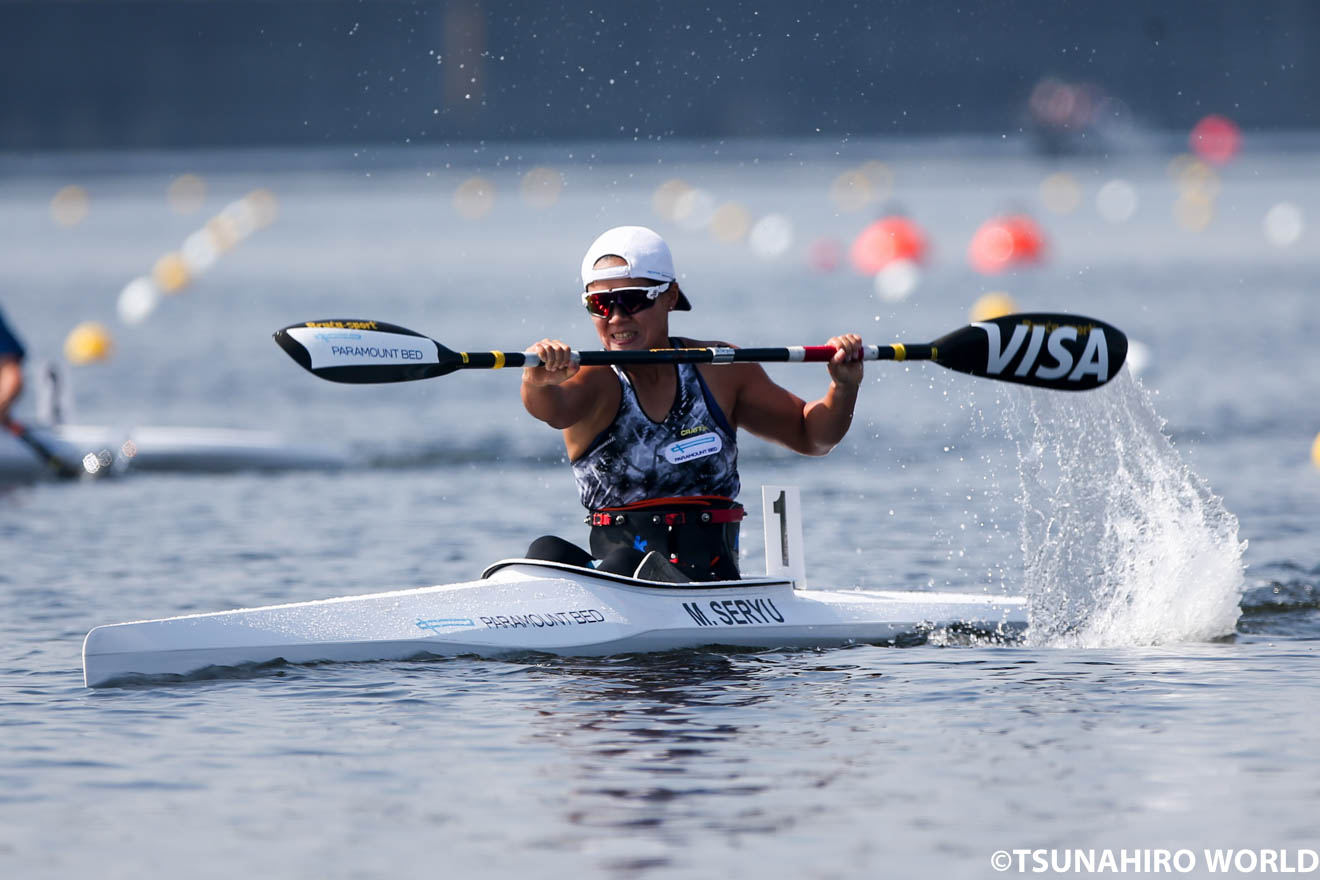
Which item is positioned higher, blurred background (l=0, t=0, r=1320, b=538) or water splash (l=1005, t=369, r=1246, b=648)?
blurred background (l=0, t=0, r=1320, b=538)

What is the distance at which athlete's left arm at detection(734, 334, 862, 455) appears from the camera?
7.67m

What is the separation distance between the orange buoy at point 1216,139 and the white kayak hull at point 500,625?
4391 centimetres

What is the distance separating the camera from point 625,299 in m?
7.64

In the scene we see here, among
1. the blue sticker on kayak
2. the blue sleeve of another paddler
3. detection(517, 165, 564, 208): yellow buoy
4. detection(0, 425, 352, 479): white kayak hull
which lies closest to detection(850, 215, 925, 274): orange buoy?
detection(0, 425, 352, 479): white kayak hull

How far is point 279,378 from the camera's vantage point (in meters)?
19.8

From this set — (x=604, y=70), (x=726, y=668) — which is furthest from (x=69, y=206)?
(x=726, y=668)

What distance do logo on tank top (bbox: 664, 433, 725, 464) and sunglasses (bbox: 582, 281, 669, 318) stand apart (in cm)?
53

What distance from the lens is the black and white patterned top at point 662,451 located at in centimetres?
773

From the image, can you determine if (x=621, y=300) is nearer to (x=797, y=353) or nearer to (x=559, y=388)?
(x=559, y=388)

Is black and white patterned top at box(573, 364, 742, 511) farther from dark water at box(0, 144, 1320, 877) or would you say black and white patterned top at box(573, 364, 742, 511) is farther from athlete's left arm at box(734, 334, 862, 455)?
dark water at box(0, 144, 1320, 877)

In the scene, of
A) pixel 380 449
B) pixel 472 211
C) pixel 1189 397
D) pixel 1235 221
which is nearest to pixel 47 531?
pixel 380 449

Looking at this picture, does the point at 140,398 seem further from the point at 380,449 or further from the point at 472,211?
the point at 472,211

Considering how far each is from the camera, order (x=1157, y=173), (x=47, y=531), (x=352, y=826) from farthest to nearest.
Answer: (x=1157, y=173), (x=47, y=531), (x=352, y=826)

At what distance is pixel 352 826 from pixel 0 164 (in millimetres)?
52013
